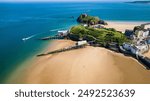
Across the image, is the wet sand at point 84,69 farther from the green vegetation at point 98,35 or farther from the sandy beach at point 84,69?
the green vegetation at point 98,35

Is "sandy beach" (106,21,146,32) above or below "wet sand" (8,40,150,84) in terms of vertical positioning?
above

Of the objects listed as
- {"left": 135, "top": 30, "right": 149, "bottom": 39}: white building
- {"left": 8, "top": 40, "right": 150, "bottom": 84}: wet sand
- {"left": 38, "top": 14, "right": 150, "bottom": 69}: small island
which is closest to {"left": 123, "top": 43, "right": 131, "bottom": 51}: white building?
{"left": 38, "top": 14, "right": 150, "bottom": 69}: small island

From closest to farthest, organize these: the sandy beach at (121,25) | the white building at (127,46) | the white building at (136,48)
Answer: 1. the white building at (136,48)
2. the white building at (127,46)
3. the sandy beach at (121,25)

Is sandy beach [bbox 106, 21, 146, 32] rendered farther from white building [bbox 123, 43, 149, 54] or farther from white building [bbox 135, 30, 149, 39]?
white building [bbox 123, 43, 149, 54]

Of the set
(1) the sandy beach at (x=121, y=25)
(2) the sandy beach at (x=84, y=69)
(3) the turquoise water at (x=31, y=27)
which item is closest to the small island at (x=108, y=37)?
(2) the sandy beach at (x=84, y=69)

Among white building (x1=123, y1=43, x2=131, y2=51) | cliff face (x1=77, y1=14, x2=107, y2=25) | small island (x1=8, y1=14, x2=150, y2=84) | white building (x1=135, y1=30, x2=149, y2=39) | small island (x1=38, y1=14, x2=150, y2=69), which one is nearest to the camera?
small island (x1=8, y1=14, x2=150, y2=84)

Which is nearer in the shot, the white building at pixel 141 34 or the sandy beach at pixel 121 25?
the white building at pixel 141 34
